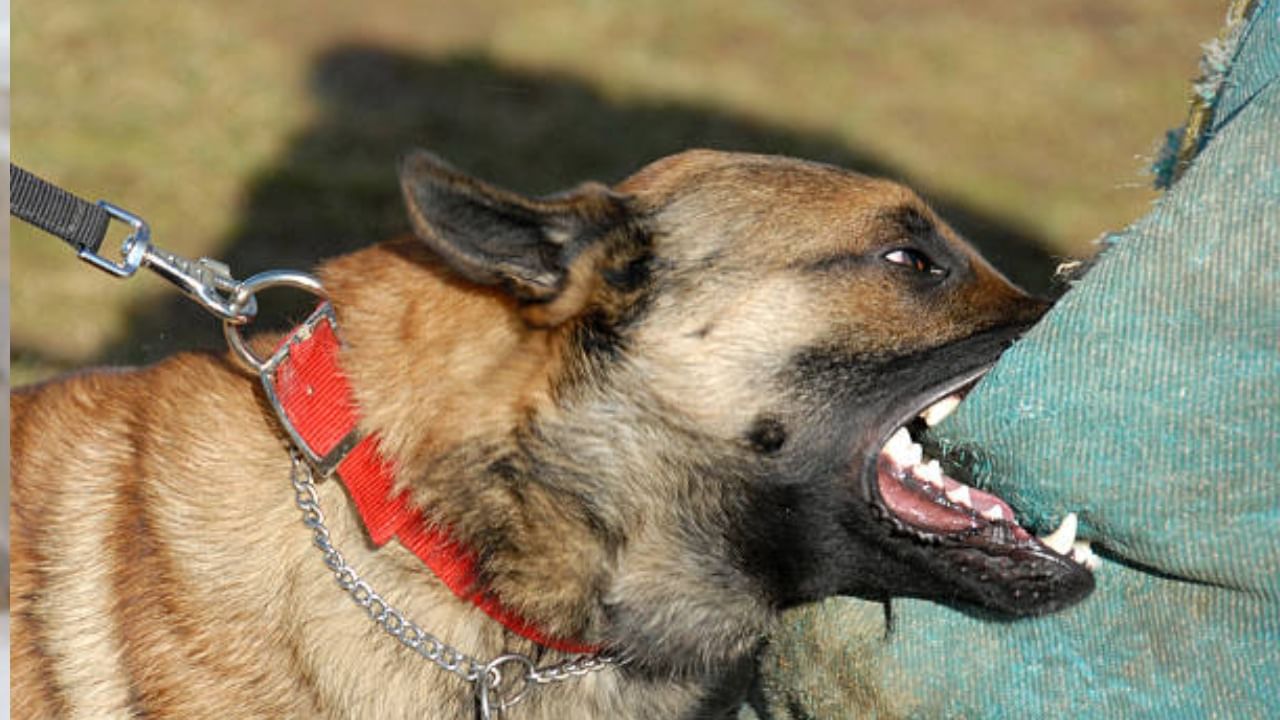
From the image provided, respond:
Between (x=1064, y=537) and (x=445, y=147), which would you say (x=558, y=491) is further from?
(x=445, y=147)

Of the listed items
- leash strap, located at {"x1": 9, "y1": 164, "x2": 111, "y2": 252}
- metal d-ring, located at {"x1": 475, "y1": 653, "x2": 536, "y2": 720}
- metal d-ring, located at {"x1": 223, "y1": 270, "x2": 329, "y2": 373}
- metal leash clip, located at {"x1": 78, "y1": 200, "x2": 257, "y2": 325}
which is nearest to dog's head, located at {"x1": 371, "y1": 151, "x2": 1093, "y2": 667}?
metal d-ring, located at {"x1": 475, "y1": 653, "x2": 536, "y2": 720}

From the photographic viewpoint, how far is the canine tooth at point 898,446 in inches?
111

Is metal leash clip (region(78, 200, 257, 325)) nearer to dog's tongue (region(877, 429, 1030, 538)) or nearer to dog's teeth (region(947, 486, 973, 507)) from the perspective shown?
dog's tongue (region(877, 429, 1030, 538))

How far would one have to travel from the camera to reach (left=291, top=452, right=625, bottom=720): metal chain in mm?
2674

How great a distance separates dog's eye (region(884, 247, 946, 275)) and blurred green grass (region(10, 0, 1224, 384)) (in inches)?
143

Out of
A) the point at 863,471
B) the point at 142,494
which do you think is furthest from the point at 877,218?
the point at 142,494

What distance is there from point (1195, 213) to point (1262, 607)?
0.73 meters

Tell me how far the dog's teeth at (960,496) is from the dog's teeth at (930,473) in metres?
0.03

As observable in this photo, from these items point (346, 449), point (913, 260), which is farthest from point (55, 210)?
point (913, 260)

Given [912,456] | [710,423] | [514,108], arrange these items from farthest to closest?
[514,108]
[912,456]
[710,423]

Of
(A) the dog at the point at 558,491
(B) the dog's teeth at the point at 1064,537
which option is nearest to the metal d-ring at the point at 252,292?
(A) the dog at the point at 558,491

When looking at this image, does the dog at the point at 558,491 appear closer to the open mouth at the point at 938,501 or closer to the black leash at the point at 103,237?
the open mouth at the point at 938,501

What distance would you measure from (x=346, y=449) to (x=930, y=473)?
1.19 meters

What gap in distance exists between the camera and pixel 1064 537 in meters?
2.61
